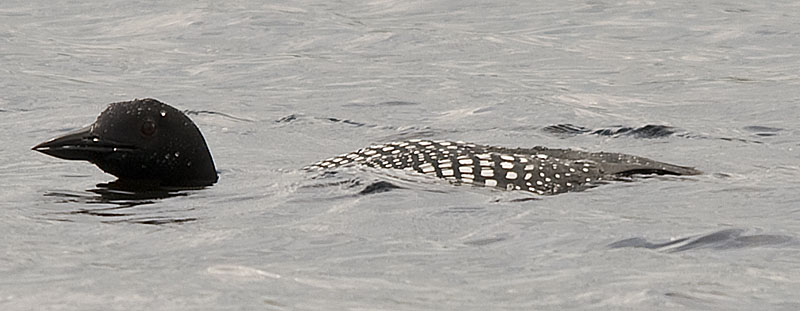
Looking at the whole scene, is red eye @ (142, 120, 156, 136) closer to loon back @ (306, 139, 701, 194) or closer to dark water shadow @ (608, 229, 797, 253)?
loon back @ (306, 139, 701, 194)

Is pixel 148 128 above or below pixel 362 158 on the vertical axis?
above

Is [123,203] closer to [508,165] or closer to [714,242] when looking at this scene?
[508,165]

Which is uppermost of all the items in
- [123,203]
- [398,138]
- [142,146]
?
[142,146]

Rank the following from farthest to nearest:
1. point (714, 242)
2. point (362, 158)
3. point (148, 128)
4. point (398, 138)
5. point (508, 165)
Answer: point (398, 138), point (148, 128), point (362, 158), point (508, 165), point (714, 242)

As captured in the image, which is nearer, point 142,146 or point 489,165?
point 489,165

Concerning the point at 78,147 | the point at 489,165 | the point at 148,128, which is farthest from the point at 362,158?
the point at 78,147

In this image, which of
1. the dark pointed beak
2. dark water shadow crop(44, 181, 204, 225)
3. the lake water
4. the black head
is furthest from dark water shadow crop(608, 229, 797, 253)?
the dark pointed beak

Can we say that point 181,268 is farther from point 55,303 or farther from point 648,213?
point 648,213

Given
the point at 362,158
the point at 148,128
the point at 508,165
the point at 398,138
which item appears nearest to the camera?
the point at 508,165
